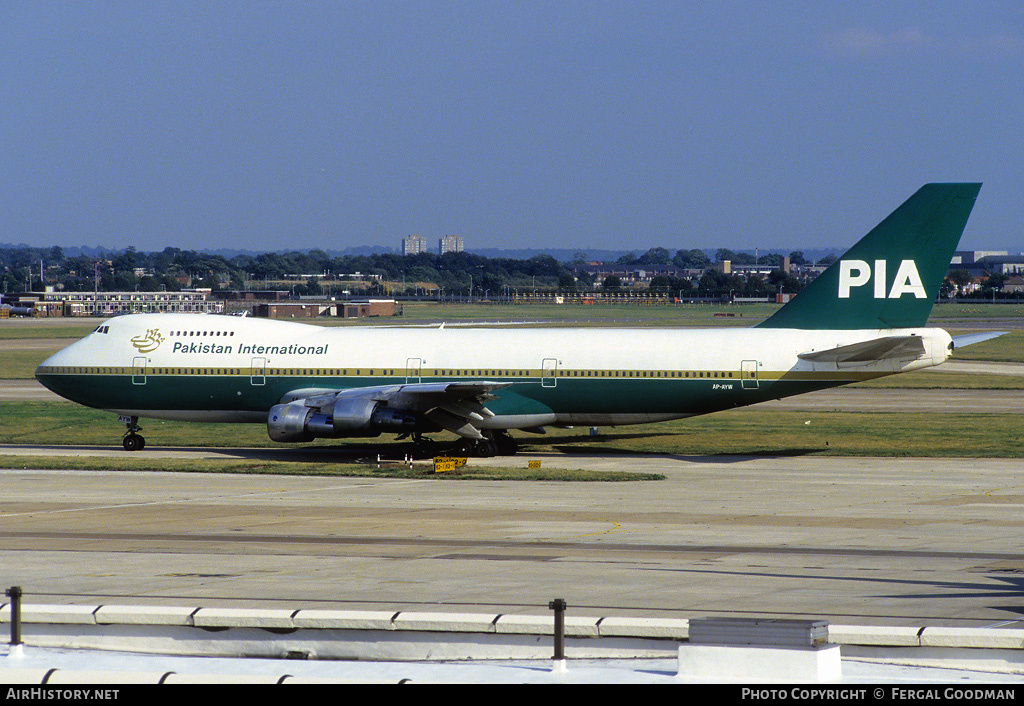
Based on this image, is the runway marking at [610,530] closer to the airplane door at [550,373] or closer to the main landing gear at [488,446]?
the airplane door at [550,373]

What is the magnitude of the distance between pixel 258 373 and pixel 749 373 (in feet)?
56.7

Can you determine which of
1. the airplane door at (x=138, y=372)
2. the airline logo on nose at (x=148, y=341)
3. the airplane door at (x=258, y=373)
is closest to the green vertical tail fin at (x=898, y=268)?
the airplane door at (x=258, y=373)

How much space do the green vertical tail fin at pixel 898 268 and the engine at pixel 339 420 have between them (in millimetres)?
13272

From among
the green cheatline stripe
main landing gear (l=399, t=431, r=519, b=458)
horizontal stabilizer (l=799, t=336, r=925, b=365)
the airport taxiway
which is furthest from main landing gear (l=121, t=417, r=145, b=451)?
horizontal stabilizer (l=799, t=336, r=925, b=365)

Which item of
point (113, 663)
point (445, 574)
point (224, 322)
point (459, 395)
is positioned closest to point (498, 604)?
point (445, 574)

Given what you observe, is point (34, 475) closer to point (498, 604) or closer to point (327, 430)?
point (327, 430)

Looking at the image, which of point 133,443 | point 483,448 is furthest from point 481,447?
point 133,443

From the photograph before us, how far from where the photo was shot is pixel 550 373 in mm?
43094

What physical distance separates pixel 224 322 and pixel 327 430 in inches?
292

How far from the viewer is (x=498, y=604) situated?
63.4 feet

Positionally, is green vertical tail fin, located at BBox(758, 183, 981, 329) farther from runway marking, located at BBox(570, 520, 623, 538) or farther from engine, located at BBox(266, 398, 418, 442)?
runway marking, located at BBox(570, 520, 623, 538)

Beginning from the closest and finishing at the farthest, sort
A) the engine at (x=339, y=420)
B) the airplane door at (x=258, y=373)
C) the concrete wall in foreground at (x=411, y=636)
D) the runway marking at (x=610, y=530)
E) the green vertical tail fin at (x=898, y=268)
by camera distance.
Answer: the concrete wall in foreground at (x=411, y=636) < the runway marking at (x=610, y=530) < the green vertical tail fin at (x=898, y=268) < the engine at (x=339, y=420) < the airplane door at (x=258, y=373)

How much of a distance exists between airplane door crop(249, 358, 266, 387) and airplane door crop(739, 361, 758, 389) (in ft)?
55.2

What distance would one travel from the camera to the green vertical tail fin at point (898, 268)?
40375mm
